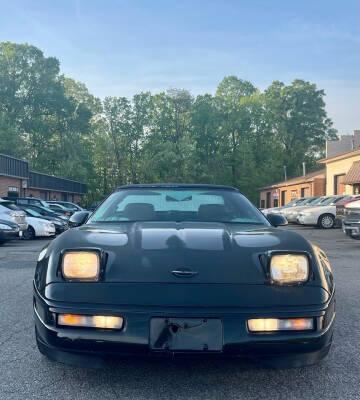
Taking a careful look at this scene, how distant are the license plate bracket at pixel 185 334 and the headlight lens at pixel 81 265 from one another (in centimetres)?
45

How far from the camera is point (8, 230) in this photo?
11.9 metres

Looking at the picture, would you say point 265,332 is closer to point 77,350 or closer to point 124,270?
point 124,270

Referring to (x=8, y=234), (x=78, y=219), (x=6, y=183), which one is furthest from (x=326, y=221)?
(x=6, y=183)

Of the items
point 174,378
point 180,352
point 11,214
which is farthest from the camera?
point 11,214

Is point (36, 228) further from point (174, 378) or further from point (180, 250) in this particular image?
point (180, 250)

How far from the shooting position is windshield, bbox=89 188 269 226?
12.1 feet

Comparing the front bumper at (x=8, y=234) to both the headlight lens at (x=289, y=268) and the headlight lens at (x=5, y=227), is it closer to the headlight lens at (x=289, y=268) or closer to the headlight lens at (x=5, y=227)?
the headlight lens at (x=5, y=227)

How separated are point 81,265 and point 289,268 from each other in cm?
117

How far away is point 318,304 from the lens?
2502mm

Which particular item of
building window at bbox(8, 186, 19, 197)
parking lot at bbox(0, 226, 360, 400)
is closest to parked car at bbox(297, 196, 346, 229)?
parking lot at bbox(0, 226, 360, 400)

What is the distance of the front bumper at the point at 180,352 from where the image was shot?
237 cm

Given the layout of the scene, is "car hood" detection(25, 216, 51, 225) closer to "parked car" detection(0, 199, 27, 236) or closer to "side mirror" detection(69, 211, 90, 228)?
"parked car" detection(0, 199, 27, 236)

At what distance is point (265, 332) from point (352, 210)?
32.2 feet

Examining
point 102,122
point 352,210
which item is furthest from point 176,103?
point 352,210
